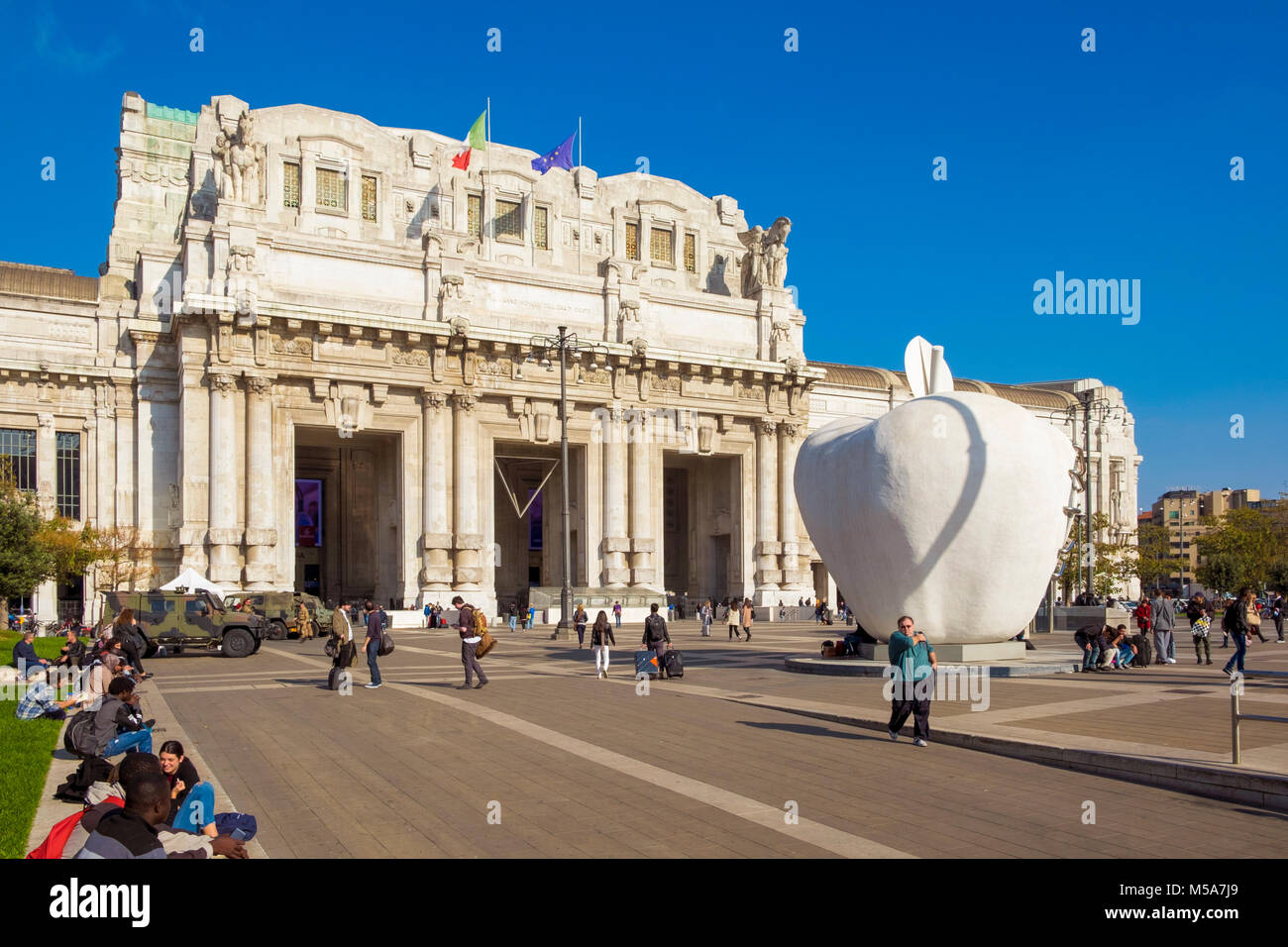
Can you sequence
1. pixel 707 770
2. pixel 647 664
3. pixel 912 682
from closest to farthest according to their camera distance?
pixel 707 770
pixel 912 682
pixel 647 664

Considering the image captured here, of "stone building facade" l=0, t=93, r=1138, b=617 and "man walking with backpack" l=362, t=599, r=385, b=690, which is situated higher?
"stone building facade" l=0, t=93, r=1138, b=617

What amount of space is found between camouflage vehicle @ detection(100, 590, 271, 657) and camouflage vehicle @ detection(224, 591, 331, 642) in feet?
24.9

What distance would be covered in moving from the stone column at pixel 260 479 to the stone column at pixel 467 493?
8.48m

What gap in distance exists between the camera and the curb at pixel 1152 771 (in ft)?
31.5

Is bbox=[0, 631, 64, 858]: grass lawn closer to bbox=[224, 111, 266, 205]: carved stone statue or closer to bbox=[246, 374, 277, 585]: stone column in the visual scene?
bbox=[246, 374, 277, 585]: stone column

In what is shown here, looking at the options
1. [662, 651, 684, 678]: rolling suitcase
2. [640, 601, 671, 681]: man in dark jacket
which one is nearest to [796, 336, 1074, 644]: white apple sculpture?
[662, 651, 684, 678]: rolling suitcase

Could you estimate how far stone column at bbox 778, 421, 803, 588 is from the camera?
59.1 m

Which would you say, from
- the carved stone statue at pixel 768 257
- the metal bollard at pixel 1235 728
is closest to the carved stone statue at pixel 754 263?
the carved stone statue at pixel 768 257

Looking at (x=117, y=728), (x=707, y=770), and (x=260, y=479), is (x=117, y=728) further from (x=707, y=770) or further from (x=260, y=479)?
(x=260, y=479)

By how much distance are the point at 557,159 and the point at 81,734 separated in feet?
163

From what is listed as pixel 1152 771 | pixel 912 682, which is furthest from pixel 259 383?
pixel 1152 771

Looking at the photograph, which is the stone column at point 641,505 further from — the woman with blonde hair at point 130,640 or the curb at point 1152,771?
the curb at point 1152,771

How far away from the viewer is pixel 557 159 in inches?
2217

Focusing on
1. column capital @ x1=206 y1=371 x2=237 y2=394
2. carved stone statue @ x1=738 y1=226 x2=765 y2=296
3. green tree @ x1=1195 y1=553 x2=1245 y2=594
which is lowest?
green tree @ x1=1195 y1=553 x2=1245 y2=594
